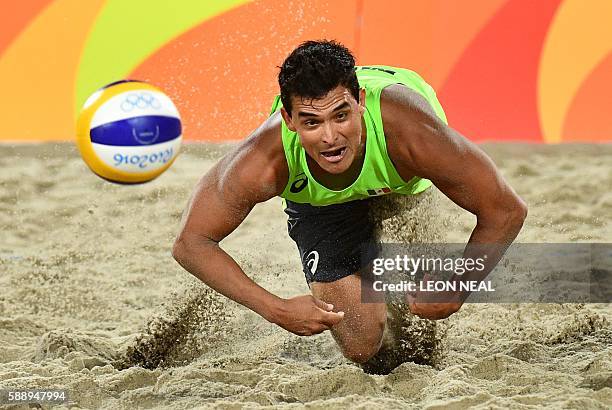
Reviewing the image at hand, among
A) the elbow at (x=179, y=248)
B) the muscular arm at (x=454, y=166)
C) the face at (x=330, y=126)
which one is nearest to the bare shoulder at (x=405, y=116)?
the muscular arm at (x=454, y=166)

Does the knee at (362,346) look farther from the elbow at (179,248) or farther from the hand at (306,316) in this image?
the elbow at (179,248)

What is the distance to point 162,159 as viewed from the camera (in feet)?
Result: 13.7

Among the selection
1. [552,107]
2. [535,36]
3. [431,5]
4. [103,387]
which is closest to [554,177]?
[552,107]

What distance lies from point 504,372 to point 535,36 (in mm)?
3169

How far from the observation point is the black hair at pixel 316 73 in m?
3.19

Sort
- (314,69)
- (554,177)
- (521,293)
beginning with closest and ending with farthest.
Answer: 1. (314,69)
2. (521,293)
3. (554,177)

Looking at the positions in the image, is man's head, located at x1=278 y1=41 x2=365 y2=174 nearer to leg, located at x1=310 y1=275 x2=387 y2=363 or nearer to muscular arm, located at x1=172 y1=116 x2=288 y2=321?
muscular arm, located at x1=172 y1=116 x2=288 y2=321

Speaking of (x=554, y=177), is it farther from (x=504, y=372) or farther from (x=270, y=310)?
(x=270, y=310)

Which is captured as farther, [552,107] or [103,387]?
[552,107]

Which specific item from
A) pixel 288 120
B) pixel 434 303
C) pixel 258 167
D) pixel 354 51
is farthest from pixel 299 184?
pixel 354 51

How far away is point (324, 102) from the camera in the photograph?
3189 millimetres

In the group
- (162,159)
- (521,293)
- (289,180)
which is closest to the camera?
(289,180)

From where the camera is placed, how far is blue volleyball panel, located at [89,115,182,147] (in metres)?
4.09

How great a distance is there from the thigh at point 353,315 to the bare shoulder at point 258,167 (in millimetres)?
681
